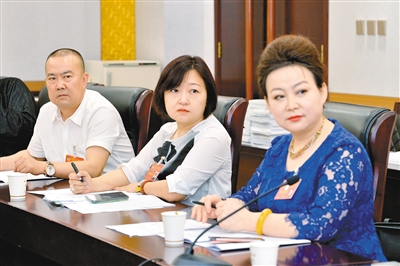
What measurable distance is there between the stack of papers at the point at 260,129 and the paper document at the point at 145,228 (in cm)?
149

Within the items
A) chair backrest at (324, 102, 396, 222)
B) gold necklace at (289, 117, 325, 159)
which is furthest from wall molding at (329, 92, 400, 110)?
gold necklace at (289, 117, 325, 159)

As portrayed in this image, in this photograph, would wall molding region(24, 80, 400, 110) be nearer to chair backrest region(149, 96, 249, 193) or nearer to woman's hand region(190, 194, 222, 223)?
chair backrest region(149, 96, 249, 193)

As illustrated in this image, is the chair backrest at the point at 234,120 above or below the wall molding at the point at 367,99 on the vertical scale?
above

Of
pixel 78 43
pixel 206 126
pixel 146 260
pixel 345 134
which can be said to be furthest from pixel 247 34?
pixel 146 260

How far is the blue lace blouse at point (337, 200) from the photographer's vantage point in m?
1.71

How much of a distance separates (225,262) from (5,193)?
1.35 m

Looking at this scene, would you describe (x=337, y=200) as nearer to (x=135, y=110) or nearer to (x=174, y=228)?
(x=174, y=228)

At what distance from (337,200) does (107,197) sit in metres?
0.90

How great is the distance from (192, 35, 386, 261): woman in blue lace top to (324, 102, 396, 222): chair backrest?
265 millimetres

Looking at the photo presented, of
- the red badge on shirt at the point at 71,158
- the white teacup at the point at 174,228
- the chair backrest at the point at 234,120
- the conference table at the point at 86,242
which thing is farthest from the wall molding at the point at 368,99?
the white teacup at the point at 174,228

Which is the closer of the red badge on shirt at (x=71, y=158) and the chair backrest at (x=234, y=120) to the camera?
the chair backrest at (x=234, y=120)

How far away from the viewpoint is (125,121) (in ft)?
10.7

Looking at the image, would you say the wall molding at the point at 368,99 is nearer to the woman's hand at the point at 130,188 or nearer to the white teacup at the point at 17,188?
the woman's hand at the point at 130,188

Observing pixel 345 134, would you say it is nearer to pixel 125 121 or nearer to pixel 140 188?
pixel 140 188
